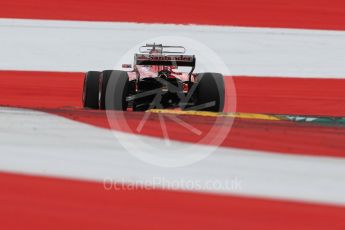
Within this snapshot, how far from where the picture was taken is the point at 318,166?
5664mm

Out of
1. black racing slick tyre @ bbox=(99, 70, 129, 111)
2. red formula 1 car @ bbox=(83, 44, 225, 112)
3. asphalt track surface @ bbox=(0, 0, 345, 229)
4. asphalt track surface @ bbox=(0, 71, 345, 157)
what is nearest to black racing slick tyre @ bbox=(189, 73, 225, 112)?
red formula 1 car @ bbox=(83, 44, 225, 112)

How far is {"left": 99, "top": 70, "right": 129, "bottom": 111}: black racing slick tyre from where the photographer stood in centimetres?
823

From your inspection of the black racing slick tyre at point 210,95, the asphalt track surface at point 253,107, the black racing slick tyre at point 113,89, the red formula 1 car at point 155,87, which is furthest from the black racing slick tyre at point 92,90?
the black racing slick tyre at point 210,95

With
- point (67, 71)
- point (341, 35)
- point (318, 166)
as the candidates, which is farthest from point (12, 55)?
point (318, 166)

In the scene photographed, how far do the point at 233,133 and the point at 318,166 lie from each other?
1.04 metres

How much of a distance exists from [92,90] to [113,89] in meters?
0.29

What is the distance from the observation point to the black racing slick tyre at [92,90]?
8414mm

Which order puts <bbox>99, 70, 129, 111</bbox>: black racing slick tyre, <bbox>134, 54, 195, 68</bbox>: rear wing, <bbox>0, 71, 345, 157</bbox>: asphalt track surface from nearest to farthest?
1. <bbox>0, 71, 345, 157</bbox>: asphalt track surface
2. <bbox>99, 70, 129, 111</bbox>: black racing slick tyre
3. <bbox>134, 54, 195, 68</bbox>: rear wing

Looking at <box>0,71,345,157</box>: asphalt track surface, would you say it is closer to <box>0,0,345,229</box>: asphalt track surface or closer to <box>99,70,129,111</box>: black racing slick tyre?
<box>0,0,345,229</box>: asphalt track surface

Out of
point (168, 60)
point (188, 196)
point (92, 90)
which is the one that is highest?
point (168, 60)

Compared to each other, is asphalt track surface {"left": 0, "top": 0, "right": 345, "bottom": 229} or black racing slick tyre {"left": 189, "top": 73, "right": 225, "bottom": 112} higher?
black racing slick tyre {"left": 189, "top": 73, "right": 225, "bottom": 112}

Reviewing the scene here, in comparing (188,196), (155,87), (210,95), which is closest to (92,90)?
(155,87)

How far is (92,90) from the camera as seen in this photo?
27.7 ft

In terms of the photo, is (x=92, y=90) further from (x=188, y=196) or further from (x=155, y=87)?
(x=188, y=196)
